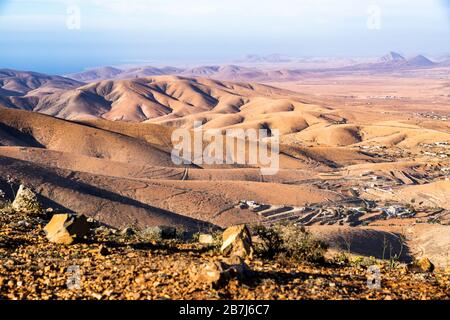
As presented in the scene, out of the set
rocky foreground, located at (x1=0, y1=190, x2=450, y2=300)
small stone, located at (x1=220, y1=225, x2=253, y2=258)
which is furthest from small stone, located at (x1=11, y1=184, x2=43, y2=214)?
small stone, located at (x1=220, y1=225, x2=253, y2=258)

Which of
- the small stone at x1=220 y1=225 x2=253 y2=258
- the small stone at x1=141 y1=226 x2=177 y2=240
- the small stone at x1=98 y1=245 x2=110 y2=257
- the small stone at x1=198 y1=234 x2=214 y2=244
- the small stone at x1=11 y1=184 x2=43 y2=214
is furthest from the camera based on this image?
the small stone at x1=11 y1=184 x2=43 y2=214

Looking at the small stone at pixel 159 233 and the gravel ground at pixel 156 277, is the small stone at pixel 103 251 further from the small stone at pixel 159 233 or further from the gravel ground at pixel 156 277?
the small stone at pixel 159 233

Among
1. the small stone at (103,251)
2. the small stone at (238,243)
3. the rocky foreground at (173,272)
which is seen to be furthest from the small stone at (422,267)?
the small stone at (103,251)

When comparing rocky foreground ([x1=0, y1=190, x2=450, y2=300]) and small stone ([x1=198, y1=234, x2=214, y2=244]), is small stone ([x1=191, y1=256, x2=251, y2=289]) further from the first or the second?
small stone ([x1=198, y1=234, x2=214, y2=244])

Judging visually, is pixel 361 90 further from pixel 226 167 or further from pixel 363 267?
pixel 363 267

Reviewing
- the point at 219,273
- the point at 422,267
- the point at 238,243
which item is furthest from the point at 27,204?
the point at 422,267

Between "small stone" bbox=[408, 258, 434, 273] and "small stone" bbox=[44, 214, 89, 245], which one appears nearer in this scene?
"small stone" bbox=[408, 258, 434, 273]
